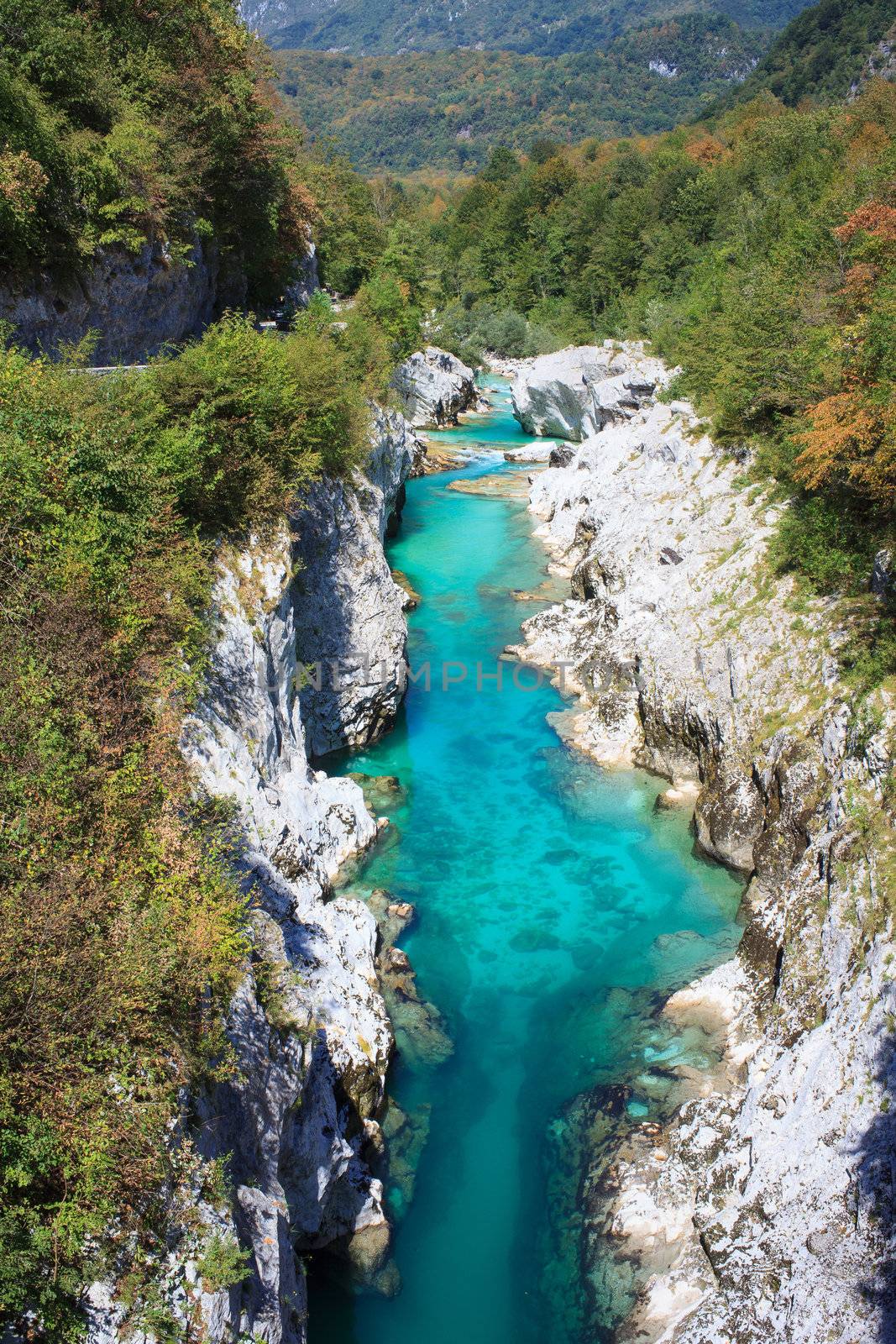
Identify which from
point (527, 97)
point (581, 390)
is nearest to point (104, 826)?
A: point (581, 390)

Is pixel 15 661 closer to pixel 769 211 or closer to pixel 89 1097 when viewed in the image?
pixel 89 1097

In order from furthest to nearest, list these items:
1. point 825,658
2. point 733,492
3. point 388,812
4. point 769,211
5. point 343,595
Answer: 1. point 769,211
2. point 733,492
3. point 343,595
4. point 388,812
5. point 825,658

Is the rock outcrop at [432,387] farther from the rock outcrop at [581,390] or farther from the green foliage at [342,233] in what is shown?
the green foliage at [342,233]

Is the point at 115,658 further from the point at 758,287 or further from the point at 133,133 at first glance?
the point at 758,287

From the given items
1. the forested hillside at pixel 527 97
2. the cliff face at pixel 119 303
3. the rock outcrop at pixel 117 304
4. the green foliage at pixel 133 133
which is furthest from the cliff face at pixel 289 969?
the forested hillside at pixel 527 97

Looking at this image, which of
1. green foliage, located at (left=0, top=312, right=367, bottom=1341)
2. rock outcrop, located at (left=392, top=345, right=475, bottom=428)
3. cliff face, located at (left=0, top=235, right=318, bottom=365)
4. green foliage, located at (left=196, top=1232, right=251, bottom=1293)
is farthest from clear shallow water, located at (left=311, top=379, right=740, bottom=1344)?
rock outcrop, located at (left=392, top=345, right=475, bottom=428)

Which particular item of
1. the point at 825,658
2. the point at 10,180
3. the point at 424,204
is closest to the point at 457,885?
the point at 825,658
